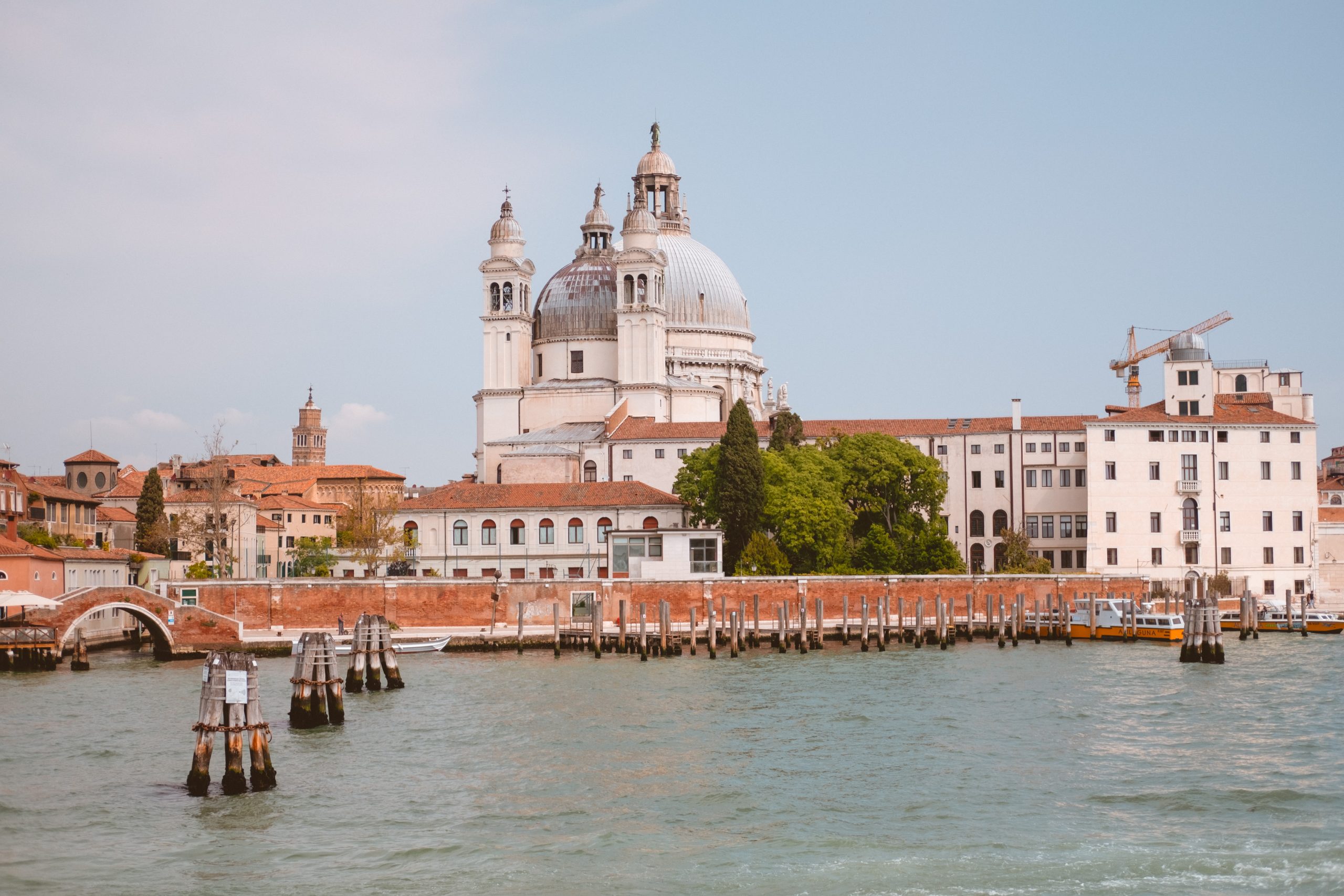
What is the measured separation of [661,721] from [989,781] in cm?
688

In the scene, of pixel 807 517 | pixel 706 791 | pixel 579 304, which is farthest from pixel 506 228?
pixel 706 791

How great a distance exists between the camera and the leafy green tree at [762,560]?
45219mm

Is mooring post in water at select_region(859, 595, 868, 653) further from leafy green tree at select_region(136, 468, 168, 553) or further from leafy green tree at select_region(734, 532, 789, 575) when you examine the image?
leafy green tree at select_region(136, 468, 168, 553)

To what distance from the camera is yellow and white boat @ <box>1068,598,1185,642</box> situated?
42781 mm

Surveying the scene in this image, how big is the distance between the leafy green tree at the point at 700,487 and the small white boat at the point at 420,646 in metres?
10.1

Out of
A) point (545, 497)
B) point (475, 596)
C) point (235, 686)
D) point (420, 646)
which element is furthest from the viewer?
point (545, 497)

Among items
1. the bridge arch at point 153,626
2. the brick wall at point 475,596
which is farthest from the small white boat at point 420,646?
the bridge arch at point 153,626

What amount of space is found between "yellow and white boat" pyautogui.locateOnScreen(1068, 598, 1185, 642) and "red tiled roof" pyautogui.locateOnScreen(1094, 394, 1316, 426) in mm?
10997

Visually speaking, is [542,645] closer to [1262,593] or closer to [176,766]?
[176,766]

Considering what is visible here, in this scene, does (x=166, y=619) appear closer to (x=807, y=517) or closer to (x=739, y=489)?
(x=739, y=489)

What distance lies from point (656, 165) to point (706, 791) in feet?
182

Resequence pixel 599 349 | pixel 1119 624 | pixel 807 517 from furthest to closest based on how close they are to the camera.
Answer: pixel 599 349 → pixel 807 517 → pixel 1119 624

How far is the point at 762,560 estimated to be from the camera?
4547 centimetres

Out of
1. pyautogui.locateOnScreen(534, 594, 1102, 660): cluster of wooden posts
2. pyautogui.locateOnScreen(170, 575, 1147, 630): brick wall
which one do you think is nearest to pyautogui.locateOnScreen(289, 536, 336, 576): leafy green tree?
pyautogui.locateOnScreen(170, 575, 1147, 630): brick wall
